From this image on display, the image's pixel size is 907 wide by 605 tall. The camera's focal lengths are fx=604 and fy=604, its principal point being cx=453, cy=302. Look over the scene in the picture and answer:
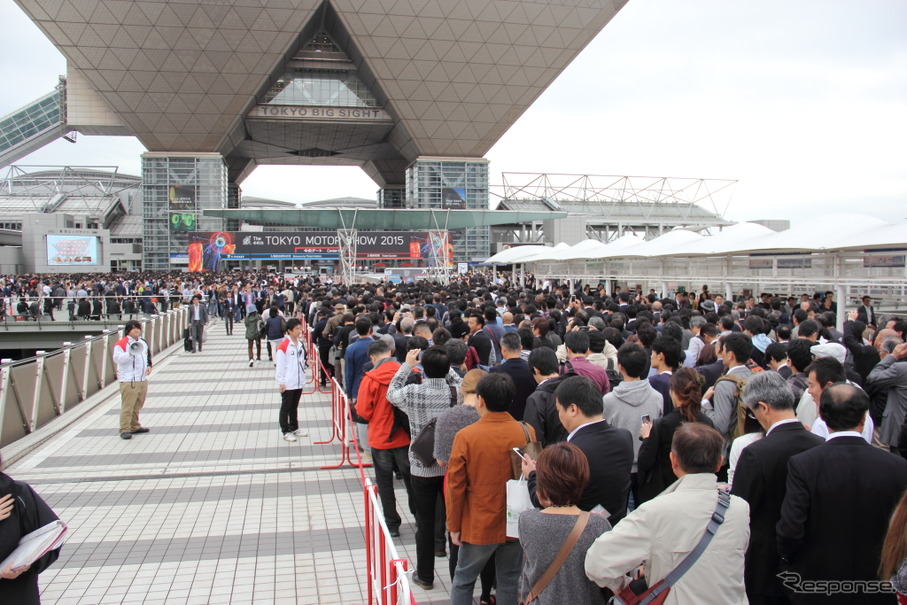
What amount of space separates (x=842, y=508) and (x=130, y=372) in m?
8.78

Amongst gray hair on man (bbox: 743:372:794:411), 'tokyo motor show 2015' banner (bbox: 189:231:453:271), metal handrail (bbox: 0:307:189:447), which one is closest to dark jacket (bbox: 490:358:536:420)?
gray hair on man (bbox: 743:372:794:411)

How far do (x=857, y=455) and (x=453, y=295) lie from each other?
12506mm

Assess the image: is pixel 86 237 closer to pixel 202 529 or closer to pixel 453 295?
pixel 453 295

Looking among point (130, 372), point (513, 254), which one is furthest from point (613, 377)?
point (513, 254)

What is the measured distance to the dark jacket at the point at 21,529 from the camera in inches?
115

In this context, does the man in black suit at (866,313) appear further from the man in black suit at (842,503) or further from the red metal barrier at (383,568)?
the red metal barrier at (383,568)

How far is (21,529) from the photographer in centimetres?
300

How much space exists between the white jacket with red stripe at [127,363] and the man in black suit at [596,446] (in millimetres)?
7495

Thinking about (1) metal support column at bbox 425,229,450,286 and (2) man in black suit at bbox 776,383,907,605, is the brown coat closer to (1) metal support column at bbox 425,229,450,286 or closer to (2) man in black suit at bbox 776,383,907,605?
(2) man in black suit at bbox 776,383,907,605

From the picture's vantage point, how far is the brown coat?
3.48 m

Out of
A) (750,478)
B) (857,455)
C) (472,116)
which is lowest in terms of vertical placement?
(750,478)

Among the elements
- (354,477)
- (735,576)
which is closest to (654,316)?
(354,477)

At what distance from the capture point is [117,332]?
1353 cm

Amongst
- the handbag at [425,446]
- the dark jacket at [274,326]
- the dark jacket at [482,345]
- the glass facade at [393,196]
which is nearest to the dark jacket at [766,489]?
the handbag at [425,446]
